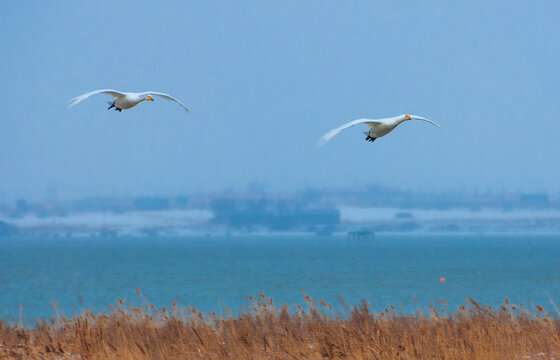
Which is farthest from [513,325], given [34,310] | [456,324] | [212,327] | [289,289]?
[289,289]

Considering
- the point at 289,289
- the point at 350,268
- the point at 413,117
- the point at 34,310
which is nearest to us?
the point at 413,117

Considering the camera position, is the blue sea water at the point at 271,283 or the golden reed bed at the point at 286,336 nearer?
the golden reed bed at the point at 286,336

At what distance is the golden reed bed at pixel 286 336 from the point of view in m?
11.9

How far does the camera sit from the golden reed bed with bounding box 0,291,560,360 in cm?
1185

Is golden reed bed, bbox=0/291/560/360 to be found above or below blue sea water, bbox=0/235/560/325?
above

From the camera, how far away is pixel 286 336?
13.2 meters

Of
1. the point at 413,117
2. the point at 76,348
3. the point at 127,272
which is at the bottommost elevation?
the point at 127,272

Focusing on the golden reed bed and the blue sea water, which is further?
the blue sea water

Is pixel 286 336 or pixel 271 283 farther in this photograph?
pixel 271 283

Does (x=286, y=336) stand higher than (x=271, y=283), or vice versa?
(x=286, y=336)

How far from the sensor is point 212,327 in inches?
539

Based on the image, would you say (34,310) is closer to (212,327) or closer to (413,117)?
(212,327)

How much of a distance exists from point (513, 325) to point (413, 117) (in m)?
5.24

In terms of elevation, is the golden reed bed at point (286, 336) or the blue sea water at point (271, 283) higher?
the golden reed bed at point (286, 336)
